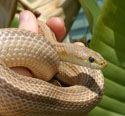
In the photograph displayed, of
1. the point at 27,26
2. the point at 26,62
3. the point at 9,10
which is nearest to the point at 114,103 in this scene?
the point at 26,62

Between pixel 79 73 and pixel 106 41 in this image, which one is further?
pixel 79 73

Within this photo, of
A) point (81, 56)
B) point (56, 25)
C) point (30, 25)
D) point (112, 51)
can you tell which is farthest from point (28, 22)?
point (112, 51)

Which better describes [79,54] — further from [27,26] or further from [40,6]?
[40,6]

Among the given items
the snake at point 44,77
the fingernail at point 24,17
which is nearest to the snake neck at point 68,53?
the snake at point 44,77

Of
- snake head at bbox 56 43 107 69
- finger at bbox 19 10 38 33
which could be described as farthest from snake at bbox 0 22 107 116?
finger at bbox 19 10 38 33

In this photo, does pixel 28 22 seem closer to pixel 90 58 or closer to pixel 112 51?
pixel 90 58

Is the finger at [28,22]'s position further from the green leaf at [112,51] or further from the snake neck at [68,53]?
the green leaf at [112,51]
